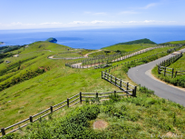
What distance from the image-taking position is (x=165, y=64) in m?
32.0

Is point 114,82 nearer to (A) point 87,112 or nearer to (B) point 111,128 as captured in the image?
(A) point 87,112

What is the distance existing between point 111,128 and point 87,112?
8.75 feet

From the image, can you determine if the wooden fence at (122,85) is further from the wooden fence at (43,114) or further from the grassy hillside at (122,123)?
the grassy hillside at (122,123)

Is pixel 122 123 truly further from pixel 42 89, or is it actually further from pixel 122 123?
pixel 42 89

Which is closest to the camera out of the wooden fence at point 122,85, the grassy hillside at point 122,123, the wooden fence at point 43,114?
the grassy hillside at point 122,123

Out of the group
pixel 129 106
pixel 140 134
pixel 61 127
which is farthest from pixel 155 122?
pixel 61 127

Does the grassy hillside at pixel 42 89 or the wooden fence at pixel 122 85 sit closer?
the wooden fence at pixel 122 85

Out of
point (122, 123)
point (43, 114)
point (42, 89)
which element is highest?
point (122, 123)

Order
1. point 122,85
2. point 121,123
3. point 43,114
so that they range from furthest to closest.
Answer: point 122,85 → point 43,114 → point 121,123

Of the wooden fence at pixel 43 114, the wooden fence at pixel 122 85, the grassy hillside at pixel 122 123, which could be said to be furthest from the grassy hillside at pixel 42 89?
the grassy hillside at pixel 122 123

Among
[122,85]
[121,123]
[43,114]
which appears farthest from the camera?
[122,85]

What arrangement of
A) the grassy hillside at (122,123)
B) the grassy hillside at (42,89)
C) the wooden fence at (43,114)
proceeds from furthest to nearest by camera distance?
the grassy hillside at (42,89), the wooden fence at (43,114), the grassy hillside at (122,123)

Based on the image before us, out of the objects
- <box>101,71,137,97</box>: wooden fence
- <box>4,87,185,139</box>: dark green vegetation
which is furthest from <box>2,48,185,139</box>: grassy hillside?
<box>101,71,137,97</box>: wooden fence

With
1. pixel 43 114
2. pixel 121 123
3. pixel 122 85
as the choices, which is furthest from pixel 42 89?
pixel 121 123
